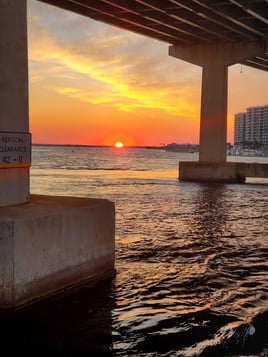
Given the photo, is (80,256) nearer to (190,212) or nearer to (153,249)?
(153,249)

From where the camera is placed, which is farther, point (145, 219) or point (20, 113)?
point (145, 219)

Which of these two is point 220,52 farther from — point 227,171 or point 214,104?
point 227,171

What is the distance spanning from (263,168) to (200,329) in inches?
1285

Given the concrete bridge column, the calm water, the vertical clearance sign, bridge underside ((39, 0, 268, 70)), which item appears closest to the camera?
the calm water

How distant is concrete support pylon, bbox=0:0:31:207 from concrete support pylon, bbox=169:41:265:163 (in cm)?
3193

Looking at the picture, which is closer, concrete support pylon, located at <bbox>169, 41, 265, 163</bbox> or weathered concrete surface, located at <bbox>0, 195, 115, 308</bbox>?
weathered concrete surface, located at <bbox>0, 195, 115, 308</bbox>

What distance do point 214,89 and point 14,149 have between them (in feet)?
108

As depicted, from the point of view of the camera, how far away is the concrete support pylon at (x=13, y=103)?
7.94 m

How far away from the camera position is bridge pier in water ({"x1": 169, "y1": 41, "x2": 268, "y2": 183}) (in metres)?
Result: 38.2

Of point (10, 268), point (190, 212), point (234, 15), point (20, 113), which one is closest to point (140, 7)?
point (234, 15)

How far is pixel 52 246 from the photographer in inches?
292

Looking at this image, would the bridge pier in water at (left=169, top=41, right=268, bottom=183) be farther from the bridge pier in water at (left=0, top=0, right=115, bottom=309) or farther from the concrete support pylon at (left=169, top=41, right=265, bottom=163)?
the bridge pier in water at (left=0, top=0, right=115, bottom=309)

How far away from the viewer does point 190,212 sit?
19.0m

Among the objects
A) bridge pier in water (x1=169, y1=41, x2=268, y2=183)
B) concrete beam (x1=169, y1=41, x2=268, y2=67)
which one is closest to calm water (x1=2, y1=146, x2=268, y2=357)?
bridge pier in water (x1=169, y1=41, x2=268, y2=183)
